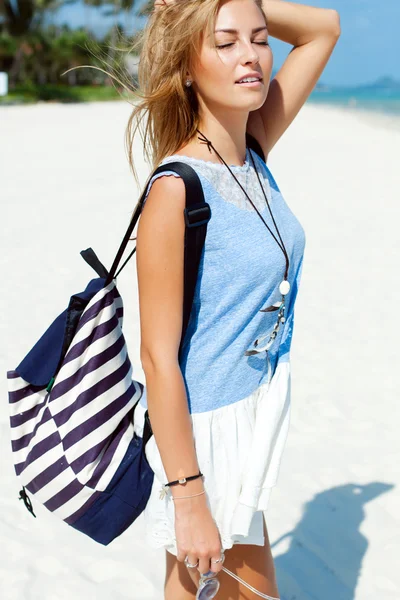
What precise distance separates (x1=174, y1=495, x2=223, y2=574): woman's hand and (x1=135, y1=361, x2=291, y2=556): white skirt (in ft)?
0.20

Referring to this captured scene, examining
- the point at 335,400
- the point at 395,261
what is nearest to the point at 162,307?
the point at 335,400

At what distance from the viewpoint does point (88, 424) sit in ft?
5.46

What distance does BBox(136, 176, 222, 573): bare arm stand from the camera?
1446 mm

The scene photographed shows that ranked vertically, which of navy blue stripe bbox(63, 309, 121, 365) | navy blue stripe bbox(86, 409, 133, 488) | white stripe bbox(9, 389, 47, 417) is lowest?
navy blue stripe bbox(86, 409, 133, 488)

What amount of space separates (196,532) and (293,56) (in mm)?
1334

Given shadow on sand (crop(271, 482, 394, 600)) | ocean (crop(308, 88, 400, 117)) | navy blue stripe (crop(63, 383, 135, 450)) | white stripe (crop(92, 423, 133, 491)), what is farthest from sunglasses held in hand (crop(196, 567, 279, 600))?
ocean (crop(308, 88, 400, 117))

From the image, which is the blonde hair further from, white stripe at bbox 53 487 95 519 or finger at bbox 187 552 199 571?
finger at bbox 187 552 199 571

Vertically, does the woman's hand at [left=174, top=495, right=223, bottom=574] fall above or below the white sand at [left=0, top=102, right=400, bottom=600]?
above

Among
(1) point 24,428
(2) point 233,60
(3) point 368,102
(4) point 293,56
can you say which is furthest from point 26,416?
(3) point 368,102

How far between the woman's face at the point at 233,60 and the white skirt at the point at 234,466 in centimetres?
67

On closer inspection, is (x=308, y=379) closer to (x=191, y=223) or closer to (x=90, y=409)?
(x=90, y=409)

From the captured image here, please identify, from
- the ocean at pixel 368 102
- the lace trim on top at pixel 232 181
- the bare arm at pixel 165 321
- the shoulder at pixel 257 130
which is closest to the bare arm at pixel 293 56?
the shoulder at pixel 257 130

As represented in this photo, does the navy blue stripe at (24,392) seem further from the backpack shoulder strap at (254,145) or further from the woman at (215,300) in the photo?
the backpack shoulder strap at (254,145)

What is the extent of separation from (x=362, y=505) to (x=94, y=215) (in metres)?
6.70
